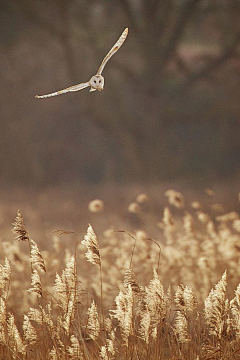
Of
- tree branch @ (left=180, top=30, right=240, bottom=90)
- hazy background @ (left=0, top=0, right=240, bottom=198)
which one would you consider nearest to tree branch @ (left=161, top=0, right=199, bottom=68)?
hazy background @ (left=0, top=0, right=240, bottom=198)

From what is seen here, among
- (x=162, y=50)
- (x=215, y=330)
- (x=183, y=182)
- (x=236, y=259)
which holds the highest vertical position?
(x=162, y=50)

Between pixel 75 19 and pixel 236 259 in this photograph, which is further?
pixel 75 19

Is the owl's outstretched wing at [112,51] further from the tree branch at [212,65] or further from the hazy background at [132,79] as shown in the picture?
the tree branch at [212,65]

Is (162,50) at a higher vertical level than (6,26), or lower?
lower

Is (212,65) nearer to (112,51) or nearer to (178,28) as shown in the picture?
(178,28)

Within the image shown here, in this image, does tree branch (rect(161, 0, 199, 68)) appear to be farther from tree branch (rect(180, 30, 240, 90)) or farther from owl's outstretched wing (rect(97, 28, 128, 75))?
owl's outstretched wing (rect(97, 28, 128, 75))

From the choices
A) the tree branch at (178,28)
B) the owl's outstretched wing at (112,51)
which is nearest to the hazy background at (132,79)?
the tree branch at (178,28)

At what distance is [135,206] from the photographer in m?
2.18

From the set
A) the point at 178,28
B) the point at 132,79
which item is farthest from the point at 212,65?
the point at 132,79

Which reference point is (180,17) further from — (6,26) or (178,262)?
(178,262)

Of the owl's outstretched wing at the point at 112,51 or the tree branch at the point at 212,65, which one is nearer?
the owl's outstretched wing at the point at 112,51

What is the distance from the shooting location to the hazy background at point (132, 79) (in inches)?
149

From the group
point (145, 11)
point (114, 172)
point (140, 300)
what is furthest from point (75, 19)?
point (140, 300)

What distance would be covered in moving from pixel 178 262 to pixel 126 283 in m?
1.08
